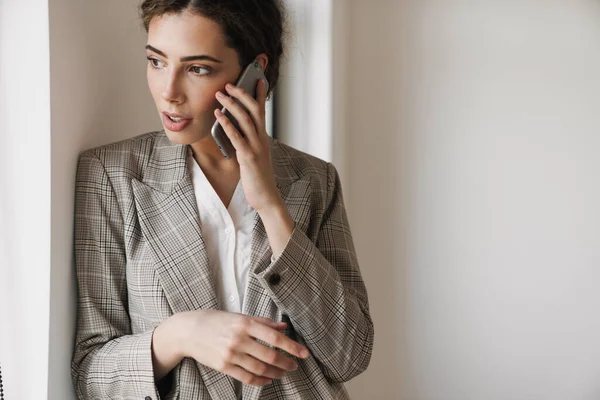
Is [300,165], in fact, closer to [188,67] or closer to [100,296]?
[188,67]

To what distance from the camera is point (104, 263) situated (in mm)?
1368

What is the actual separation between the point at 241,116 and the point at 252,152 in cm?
7

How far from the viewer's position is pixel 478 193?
7.47 ft

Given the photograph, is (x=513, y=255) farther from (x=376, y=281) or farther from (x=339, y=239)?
(x=339, y=239)

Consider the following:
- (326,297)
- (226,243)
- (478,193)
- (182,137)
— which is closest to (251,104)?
(182,137)

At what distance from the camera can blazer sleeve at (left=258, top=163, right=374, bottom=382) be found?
137 cm

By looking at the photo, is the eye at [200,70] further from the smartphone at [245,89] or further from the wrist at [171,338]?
the wrist at [171,338]

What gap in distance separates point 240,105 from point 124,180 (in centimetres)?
25

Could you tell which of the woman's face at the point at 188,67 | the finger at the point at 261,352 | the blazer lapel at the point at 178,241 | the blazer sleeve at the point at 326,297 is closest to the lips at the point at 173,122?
the woman's face at the point at 188,67

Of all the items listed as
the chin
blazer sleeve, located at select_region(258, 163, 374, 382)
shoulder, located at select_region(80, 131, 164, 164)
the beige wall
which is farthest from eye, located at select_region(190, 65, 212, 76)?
the beige wall

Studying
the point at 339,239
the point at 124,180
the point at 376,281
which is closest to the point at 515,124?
the point at 376,281

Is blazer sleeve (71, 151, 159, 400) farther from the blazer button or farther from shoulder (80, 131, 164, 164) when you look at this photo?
the blazer button

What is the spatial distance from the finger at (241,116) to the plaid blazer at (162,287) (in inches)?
6.4

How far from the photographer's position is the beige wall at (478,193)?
2.22m
